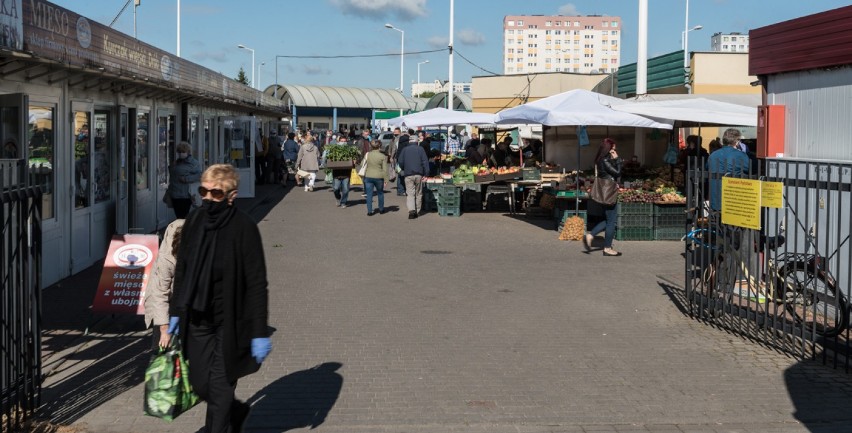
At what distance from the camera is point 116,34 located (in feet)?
41.7

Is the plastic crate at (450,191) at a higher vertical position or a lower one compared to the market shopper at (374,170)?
lower

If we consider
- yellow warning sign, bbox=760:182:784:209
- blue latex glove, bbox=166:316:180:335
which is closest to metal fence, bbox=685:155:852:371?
yellow warning sign, bbox=760:182:784:209

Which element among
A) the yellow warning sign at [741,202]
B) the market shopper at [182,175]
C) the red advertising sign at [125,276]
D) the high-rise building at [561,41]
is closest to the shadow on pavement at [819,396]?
the yellow warning sign at [741,202]

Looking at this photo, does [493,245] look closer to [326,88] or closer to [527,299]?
[527,299]

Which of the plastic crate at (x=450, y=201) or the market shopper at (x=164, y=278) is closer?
→ the market shopper at (x=164, y=278)

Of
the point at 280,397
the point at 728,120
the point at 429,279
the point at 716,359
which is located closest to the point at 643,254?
the point at 728,120

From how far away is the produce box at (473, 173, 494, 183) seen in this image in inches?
807

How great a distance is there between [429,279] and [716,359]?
15.6ft

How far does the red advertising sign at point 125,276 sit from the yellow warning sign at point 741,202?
16.6 feet

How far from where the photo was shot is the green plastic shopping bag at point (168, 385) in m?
4.88

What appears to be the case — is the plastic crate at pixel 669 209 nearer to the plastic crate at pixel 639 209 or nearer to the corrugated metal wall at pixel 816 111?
the plastic crate at pixel 639 209

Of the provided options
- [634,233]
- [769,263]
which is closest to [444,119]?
[634,233]

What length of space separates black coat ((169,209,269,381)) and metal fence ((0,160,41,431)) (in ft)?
4.15

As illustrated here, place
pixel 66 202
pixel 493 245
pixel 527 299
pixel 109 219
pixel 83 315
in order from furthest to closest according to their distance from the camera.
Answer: pixel 493 245, pixel 109 219, pixel 66 202, pixel 527 299, pixel 83 315
